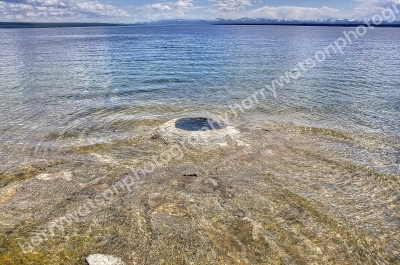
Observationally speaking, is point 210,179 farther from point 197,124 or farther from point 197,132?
point 197,124

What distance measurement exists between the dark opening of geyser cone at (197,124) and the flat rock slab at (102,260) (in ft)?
27.7

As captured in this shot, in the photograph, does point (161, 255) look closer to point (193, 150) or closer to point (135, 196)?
point (135, 196)

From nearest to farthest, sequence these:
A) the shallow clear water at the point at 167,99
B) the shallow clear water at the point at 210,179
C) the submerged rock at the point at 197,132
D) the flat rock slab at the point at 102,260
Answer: the flat rock slab at the point at 102,260
the shallow clear water at the point at 210,179
the submerged rock at the point at 197,132
the shallow clear water at the point at 167,99

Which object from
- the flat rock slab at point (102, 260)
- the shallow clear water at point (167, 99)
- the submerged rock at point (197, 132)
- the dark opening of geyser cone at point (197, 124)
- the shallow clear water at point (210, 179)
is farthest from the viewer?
the dark opening of geyser cone at point (197, 124)

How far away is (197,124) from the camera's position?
15008mm

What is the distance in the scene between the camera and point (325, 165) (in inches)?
430

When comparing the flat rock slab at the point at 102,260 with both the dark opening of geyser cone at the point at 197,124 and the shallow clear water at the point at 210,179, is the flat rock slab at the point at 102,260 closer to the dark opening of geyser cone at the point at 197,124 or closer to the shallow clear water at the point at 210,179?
the shallow clear water at the point at 210,179

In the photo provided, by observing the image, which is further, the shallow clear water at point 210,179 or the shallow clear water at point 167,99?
the shallow clear water at point 167,99

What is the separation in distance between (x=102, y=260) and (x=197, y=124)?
9489 millimetres

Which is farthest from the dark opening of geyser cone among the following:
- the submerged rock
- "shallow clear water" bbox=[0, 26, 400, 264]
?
"shallow clear water" bbox=[0, 26, 400, 264]

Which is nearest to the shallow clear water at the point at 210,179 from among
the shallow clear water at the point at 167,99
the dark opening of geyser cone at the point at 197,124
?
the shallow clear water at the point at 167,99

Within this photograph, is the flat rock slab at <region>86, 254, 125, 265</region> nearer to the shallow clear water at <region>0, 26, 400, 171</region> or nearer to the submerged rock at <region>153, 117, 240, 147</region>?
the submerged rock at <region>153, 117, 240, 147</region>

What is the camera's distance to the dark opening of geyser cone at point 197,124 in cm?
1441

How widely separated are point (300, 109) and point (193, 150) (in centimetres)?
943
